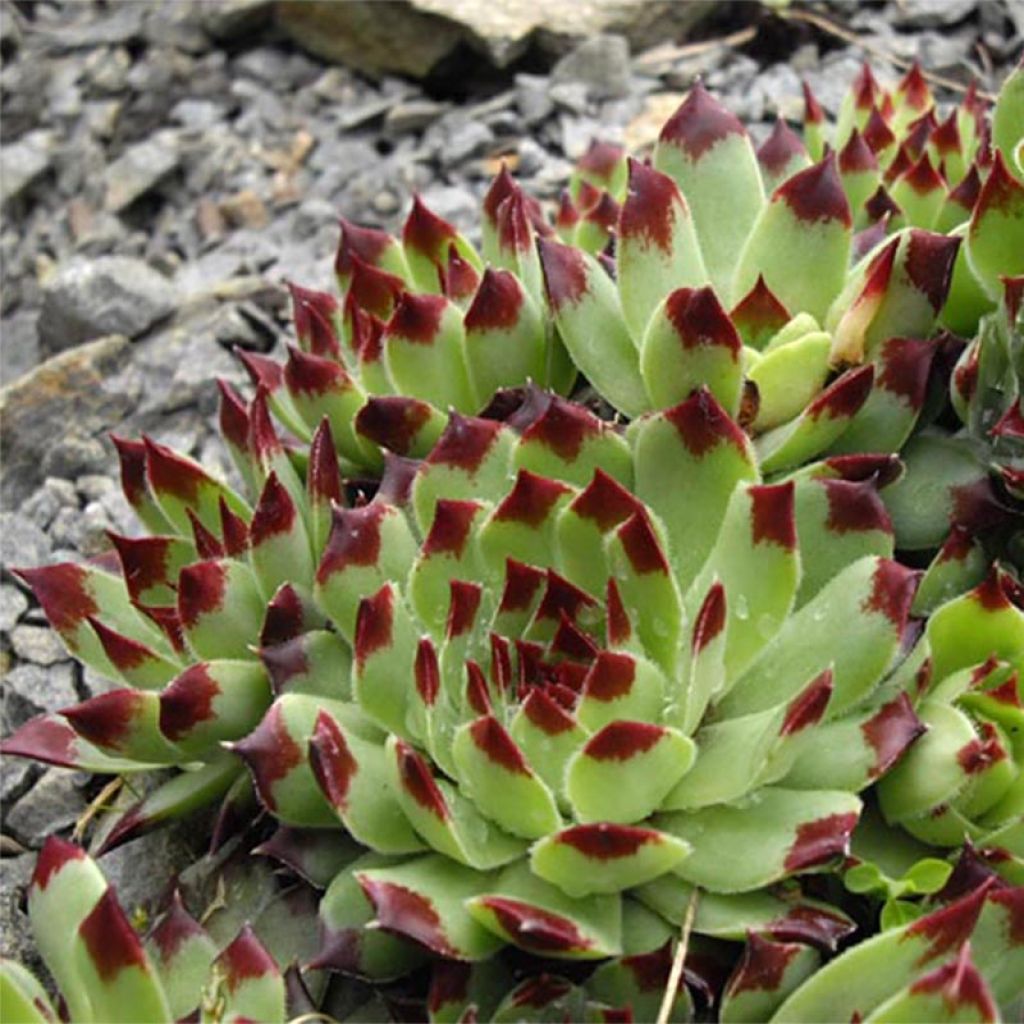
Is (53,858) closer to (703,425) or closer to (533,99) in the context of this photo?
(703,425)

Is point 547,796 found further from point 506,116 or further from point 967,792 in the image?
point 506,116

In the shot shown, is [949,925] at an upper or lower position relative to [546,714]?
lower

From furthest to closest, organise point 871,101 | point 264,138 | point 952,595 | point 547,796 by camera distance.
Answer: point 264,138, point 871,101, point 952,595, point 547,796

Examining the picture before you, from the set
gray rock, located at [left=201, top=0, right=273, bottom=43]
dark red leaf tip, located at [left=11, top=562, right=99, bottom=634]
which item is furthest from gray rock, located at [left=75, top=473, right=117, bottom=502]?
gray rock, located at [left=201, top=0, right=273, bottom=43]

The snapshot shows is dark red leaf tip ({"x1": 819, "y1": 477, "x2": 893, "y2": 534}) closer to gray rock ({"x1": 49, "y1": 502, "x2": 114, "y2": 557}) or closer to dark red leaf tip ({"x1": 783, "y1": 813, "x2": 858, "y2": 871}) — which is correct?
dark red leaf tip ({"x1": 783, "y1": 813, "x2": 858, "y2": 871})

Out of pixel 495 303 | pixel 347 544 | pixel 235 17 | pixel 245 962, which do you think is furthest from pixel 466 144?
pixel 245 962

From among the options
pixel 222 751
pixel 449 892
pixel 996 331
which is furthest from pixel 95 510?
pixel 996 331

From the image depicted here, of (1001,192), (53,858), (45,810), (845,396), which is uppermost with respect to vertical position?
(1001,192)
